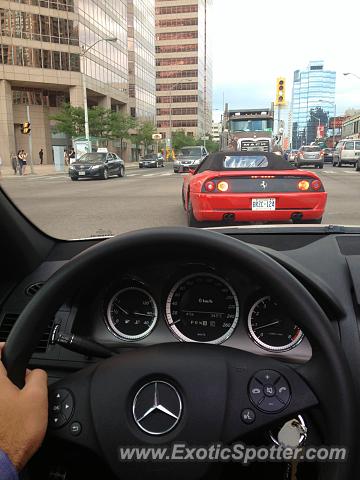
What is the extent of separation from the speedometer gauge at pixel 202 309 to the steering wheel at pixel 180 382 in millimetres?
378

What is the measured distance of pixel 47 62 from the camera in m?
51.2

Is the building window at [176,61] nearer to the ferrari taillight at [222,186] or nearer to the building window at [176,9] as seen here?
the building window at [176,9]

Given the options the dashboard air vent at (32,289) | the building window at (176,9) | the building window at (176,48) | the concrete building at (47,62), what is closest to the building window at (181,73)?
the building window at (176,48)

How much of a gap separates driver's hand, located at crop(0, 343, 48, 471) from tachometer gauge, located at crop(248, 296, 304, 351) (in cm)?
88

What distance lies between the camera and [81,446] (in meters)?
1.48

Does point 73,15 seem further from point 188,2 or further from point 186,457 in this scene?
point 188,2

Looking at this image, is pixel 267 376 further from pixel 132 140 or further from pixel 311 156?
pixel 132 140

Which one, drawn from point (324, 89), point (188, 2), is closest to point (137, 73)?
point (188, 2)

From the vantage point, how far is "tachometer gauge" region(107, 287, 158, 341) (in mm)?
A: 2017

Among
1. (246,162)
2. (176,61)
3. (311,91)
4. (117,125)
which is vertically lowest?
(246,162)

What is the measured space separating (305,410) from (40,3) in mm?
54637

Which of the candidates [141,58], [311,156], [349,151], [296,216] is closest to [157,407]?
[296,216]

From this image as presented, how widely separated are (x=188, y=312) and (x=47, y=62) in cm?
5504

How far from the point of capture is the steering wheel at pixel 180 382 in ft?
4.56
